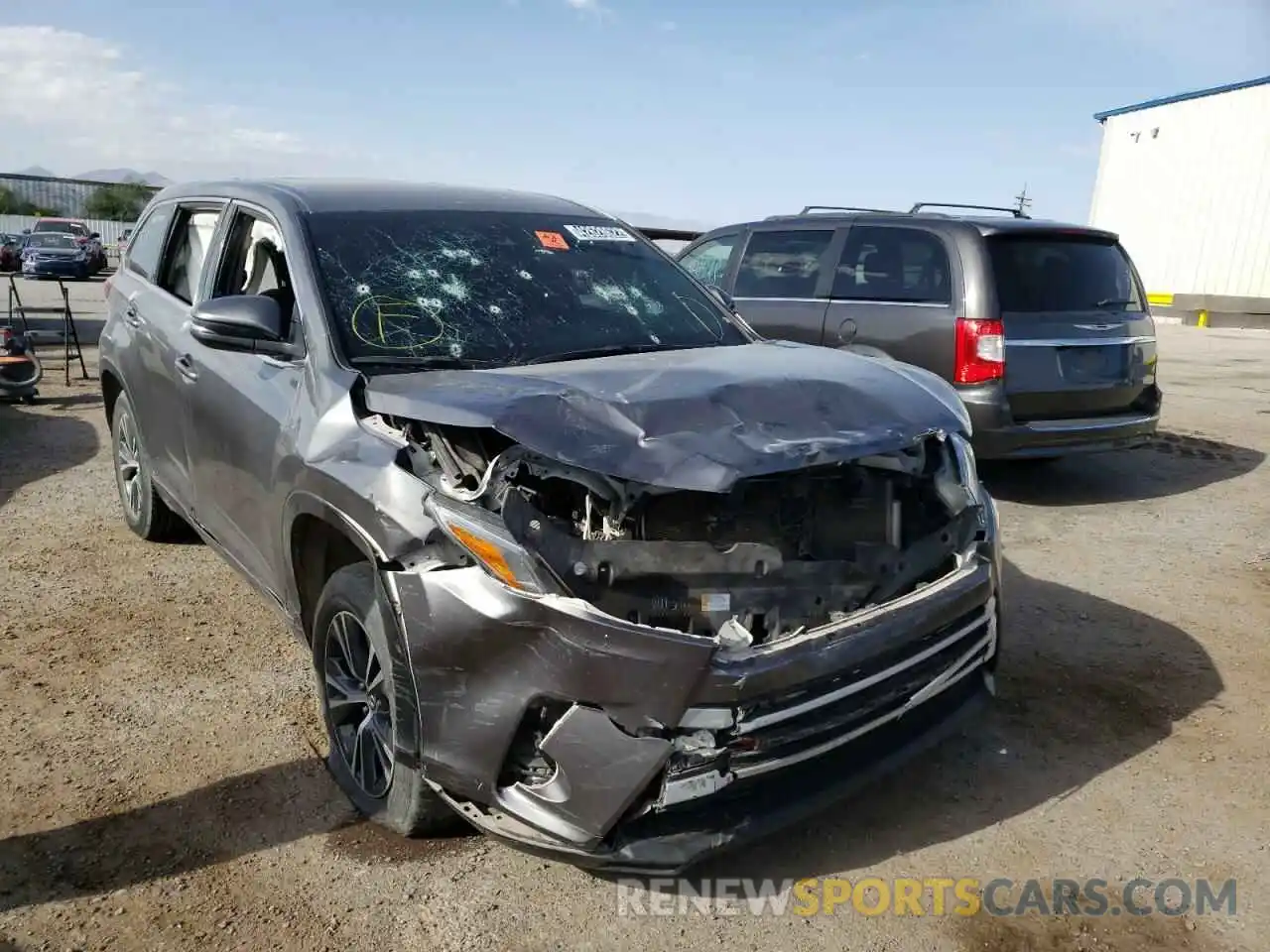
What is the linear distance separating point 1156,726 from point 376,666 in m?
2.77

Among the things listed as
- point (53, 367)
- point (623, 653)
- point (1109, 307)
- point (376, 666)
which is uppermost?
point (1109, 307)

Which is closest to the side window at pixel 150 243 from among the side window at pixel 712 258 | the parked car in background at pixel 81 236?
the side window at pixel 712 258

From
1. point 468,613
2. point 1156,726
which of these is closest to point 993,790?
point 1156,726

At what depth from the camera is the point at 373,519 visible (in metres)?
2.64

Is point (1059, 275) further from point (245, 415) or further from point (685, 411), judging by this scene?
point (245, 415)

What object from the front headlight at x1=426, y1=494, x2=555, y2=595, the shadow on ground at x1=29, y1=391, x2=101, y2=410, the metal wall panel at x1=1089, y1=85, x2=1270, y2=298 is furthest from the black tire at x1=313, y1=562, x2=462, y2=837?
the metal wall panel at x1=1089, y1=85, x2=1270, y2=298

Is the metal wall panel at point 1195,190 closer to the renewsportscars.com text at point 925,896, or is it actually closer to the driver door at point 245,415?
the renewsportscars.com text at point 925,896

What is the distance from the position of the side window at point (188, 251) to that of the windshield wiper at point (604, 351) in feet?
5.92

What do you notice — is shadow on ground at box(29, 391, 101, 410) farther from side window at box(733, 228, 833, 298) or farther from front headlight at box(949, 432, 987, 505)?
front headlight at box(949, 432, 987, 505)

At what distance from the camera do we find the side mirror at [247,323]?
322 cm

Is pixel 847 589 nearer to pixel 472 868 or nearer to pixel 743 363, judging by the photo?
pixel 743 363

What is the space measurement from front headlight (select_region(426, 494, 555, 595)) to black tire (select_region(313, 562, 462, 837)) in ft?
1.09

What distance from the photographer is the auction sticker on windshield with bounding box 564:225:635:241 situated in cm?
413

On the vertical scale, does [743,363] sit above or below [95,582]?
above
